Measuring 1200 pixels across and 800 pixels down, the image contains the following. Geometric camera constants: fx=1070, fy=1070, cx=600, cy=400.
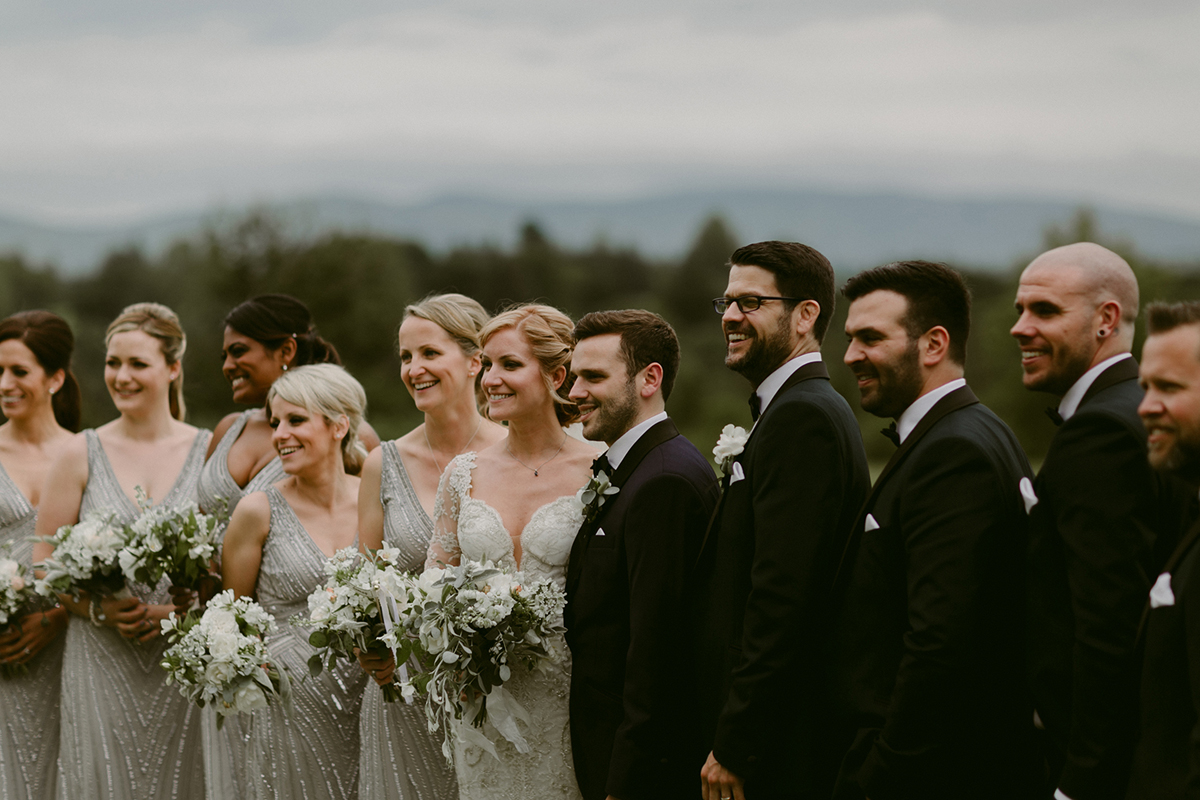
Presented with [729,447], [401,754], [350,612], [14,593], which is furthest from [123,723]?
[729,447]

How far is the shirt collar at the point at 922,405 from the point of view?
3891 mm

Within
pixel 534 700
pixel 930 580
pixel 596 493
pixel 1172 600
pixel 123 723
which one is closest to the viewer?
pixel 1172 600

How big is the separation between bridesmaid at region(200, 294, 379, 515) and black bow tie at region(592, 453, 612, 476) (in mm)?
2679

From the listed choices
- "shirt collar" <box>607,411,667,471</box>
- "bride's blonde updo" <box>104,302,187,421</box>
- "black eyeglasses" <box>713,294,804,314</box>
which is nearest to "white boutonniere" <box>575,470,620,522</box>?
"shirt collar" <box>607,411,667,471</box>

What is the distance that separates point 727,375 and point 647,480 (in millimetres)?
42520

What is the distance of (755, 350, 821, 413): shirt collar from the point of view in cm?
432

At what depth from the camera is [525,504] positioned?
200 inches

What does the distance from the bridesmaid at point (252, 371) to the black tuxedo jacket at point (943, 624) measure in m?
4.14

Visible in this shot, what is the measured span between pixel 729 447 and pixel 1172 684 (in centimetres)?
183

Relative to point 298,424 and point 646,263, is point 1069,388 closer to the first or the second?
point 298,424

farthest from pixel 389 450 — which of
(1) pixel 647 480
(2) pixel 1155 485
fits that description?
(2) pixel 1155 485

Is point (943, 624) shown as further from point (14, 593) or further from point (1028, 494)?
point (14, 593)

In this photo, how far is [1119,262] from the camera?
360 centimetres

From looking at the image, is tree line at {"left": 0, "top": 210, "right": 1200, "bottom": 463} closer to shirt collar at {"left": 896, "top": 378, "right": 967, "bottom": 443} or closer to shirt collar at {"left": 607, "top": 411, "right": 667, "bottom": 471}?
shirt collar at {"left": 607, "top": 411, "right": 667, "bottom": 471}
